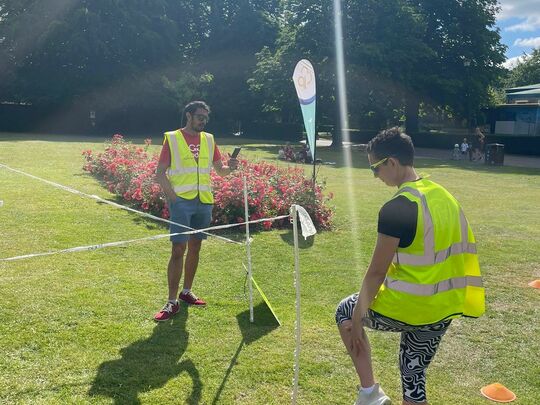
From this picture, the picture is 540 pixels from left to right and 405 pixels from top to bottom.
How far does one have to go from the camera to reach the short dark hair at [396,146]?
2818mm

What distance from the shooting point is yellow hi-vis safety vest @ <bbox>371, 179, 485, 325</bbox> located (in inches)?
106

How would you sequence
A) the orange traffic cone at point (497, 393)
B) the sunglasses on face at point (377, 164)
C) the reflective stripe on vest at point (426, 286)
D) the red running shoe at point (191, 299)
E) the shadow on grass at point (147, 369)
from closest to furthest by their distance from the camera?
the reflective stripe on vest at point (426, 286) → the sunglasses on face at point (377, 164) → the shadow on grass at point (147, 369) → the orange traffic cone at point (497, 393) → the red running shoe at point (191, 299)

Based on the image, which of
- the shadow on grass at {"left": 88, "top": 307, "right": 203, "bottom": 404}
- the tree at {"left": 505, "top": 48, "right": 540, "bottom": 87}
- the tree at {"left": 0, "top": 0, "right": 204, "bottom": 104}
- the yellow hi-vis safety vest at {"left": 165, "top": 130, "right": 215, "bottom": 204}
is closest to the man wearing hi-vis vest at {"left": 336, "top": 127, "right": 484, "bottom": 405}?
the shadow on grass at {"left": 88, "top": 307, "right": 203, "bottom": 404}

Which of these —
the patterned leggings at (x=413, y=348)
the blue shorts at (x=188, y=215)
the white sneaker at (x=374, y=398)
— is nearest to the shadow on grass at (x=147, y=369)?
the blue shorts at (x=188, y=215)

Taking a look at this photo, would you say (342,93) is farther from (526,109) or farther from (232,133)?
(232,133)

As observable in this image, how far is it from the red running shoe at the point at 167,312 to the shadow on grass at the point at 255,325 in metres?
0.62

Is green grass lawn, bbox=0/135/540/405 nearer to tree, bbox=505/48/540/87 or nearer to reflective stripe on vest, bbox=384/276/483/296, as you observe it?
reflective stripe on vest, bbox=384/276/483/296

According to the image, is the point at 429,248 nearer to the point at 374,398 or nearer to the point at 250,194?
the point at 374,398

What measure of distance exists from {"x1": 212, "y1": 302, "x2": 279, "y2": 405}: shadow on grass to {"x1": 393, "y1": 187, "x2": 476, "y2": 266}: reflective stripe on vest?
2061 millimetres

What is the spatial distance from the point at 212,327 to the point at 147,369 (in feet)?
3.11

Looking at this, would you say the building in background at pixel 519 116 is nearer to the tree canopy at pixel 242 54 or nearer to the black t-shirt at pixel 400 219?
the tree canopy at pixel 242 54

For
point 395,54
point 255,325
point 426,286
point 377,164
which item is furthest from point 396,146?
point 395,54

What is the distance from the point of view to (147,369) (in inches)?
161

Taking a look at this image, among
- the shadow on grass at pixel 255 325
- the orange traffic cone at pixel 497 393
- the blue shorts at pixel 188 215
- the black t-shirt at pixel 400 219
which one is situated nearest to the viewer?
the black t-shirt at pixel 400 219
